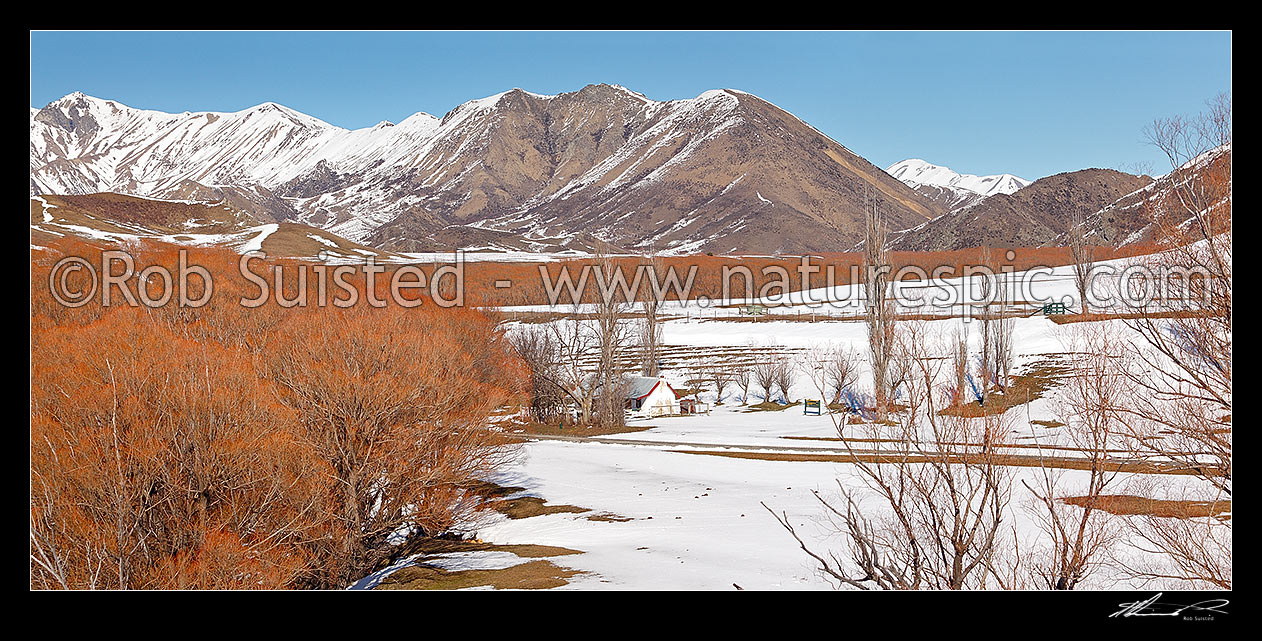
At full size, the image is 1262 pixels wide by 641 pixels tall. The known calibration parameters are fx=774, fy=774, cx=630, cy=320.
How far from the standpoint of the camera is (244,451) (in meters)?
20.1

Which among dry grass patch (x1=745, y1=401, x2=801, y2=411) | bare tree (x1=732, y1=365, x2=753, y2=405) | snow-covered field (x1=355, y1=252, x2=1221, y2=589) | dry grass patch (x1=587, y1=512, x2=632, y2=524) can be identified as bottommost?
dry grass patch (x1=587, y1=512, x2=632, y2=524)

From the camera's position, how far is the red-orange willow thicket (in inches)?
698

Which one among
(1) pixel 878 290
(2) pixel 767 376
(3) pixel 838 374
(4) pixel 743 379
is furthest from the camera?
(4) pixel 743 379

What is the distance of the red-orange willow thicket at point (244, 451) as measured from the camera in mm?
17719

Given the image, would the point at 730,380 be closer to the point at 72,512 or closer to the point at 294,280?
the point at 294,280

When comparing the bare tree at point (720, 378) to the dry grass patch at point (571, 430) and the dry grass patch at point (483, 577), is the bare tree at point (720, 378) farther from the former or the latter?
the dry grass patch at point (483, 577)

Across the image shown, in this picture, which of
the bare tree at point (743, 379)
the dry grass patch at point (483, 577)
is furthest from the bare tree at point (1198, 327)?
the bare tree at point (743, 379)

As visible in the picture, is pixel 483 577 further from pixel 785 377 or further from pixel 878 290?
pixel 785 377

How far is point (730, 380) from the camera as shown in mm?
67562

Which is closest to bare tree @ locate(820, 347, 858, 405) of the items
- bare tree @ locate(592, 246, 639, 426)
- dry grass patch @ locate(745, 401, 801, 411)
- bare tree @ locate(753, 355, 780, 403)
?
dry grass patch @ locate(745, 401, 801, 411)

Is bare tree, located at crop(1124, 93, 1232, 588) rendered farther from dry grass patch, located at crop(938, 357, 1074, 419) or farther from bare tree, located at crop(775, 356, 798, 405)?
bare tree, located at crop(775, 356, 798, 405)

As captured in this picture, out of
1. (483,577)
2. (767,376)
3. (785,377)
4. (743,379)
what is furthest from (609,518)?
(743,379)
